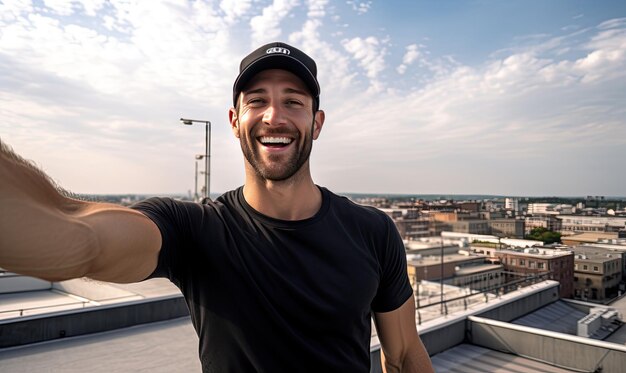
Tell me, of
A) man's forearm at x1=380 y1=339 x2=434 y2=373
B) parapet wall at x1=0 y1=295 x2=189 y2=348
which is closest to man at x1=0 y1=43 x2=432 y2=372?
man's forearm at x1=380 y1=339 x2=434 y2=373

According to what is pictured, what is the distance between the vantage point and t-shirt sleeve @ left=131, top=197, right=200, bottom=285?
4.30 ft

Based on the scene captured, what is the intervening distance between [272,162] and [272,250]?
1.16ft

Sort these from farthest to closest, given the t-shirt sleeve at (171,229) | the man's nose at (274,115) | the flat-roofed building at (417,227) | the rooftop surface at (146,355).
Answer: the flat-roofed building at (417,227), the rooftop surface at (146,355), the man's nose at (274,115), the t-shirt sleeve at (171,229)

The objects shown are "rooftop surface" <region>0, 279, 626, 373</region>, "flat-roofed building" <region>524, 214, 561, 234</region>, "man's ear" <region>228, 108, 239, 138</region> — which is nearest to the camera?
"man's ear" <region>228, 108, 239, 138</region>

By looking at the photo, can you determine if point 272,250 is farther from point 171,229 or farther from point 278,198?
point 171,229

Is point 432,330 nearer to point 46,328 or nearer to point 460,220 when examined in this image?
point 46,328

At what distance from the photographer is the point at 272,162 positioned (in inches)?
60.9

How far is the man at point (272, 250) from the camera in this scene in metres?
1.32

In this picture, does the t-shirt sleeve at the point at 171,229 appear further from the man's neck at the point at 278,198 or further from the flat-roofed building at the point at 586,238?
the flat-roofed building at the point at 586,238

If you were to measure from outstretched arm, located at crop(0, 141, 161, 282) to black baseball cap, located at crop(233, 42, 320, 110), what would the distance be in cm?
73

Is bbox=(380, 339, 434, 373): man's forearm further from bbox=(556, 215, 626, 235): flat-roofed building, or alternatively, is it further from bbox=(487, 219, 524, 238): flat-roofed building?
bbox=(487, 219, 524, 238): flat-roofed building

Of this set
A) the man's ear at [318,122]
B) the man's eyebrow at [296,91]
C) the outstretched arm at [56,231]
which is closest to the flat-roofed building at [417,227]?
the man's ear at [318,122]

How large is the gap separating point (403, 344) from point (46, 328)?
8.56m

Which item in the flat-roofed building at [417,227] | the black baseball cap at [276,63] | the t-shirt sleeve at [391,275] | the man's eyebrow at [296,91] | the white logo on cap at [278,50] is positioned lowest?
the flat-roofed building at [417,227]
